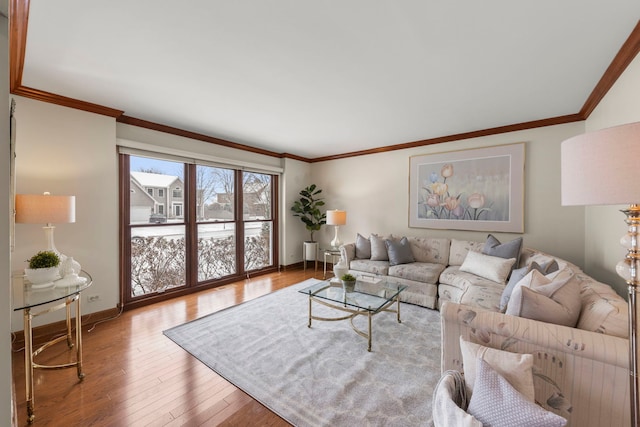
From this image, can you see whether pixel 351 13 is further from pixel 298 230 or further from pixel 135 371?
pixel 298 230

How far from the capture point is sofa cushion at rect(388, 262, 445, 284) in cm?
334

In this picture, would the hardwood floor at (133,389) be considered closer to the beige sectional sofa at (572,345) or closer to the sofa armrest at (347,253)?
the beige sectional sofa at (572,345)

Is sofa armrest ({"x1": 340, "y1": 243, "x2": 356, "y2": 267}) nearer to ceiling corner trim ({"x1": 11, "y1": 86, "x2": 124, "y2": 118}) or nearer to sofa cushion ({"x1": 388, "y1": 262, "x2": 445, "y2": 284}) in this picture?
sofa cushion ({"x1": 388, "y1": 262, "x2": 445, "y2": 284})

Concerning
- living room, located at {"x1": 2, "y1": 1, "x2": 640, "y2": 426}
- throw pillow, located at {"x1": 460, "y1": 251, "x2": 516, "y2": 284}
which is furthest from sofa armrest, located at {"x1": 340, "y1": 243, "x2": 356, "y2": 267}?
throw pillow, located at {"x1": 460, "y1": 251, "x2": 516, "y2": 284}

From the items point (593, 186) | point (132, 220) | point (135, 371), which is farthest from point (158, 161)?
point (593, 186)

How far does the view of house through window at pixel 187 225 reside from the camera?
338cm

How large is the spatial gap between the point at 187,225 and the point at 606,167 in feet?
13.9

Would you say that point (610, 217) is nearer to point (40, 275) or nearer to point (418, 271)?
point (418, 271)

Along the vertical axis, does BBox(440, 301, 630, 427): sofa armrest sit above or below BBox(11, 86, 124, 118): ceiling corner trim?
below

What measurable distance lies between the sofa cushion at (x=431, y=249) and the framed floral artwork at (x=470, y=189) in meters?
0.34

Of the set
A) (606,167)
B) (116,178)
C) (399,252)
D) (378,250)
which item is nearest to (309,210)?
Answer: (378,250)

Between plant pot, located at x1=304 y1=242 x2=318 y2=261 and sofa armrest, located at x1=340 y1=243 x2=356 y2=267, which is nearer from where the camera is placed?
sofa armrest, located at x1=340 y1=243 x2=356 y2=267

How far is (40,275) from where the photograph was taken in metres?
1.92

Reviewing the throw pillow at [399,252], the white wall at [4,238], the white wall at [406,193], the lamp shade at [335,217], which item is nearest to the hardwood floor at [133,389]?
the white wall at [4,238]
